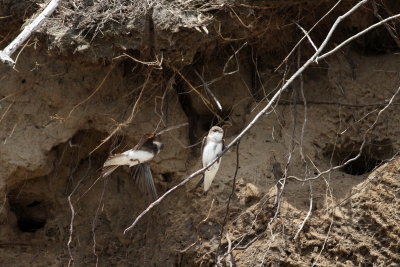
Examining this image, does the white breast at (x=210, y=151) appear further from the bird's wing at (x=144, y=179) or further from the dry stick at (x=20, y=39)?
the dry stick at (x=20, y=39)

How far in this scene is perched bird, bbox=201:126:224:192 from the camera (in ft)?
13.8

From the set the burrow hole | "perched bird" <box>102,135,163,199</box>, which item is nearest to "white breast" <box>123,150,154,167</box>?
"perched bird" <box>102,135,163,199</box>

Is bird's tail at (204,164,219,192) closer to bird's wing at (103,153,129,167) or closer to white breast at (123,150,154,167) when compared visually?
white breast at (123,150,154,167)

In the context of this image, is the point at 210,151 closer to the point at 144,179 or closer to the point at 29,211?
the point at 144,179

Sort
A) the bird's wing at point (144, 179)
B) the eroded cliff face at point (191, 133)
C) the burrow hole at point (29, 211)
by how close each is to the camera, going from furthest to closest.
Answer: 1. the burrow hole at point (29, 211)
2. the bird's wing at point (144, 179)
3. the eroded cliff face at point (191, 133)

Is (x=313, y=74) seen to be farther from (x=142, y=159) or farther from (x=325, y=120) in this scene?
(x=142, y=159)

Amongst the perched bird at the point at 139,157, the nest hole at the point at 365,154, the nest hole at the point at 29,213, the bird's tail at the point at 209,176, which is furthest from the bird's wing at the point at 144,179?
the nest hole at the point at 365,154

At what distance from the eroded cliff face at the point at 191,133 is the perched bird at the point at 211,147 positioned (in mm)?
122

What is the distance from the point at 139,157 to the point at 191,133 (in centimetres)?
41

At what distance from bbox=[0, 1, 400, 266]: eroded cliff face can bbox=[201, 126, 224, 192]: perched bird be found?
122mm

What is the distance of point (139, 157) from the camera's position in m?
4.27

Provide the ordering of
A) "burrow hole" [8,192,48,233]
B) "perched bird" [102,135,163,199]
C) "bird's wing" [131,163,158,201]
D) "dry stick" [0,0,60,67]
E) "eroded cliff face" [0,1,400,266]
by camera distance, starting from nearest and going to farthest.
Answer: "dry stick" [0,0,60,67] → "eroded cliff face" [0,1,400,266] → "perched bird" [102,135,163,199] → "bird's wing" [131,163,158,201] → "burrow hole" [8,192,48,233]

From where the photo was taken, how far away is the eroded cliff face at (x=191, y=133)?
4141 millimetres

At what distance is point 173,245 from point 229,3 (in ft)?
3.98
